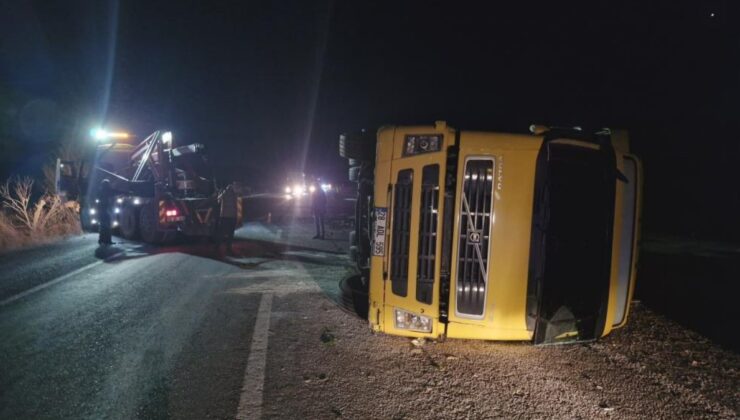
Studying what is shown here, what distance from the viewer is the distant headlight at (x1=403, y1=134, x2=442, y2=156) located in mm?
3938

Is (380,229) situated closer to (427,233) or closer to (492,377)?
(427,233)

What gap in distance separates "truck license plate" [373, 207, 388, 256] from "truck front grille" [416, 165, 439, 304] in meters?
0.35

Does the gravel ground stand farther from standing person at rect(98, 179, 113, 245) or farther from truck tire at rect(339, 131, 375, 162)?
standing person at rect(98, 179, 113, 245)

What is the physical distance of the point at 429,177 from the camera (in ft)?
12.9

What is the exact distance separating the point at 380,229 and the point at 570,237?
1.77 meters

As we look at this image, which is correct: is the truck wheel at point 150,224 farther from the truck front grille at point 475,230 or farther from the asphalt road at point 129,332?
the truck front grille at point 475,230

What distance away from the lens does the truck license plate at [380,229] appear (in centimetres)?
406

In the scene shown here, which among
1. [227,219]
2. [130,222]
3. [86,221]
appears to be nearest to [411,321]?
[227,219]

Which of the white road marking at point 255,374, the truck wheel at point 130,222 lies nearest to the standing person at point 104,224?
the truck wheel at point 130,222

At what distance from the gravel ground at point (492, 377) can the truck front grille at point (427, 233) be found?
0.73m

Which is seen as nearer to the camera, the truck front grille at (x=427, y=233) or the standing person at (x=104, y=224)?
the truck front grille at (x=427, y=233)

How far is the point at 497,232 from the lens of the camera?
3904 mm

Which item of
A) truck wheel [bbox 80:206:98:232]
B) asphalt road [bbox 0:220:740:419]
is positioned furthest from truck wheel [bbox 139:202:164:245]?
asphalt road [bbox 0:220:740:419]

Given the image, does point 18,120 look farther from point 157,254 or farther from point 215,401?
point 215,401
